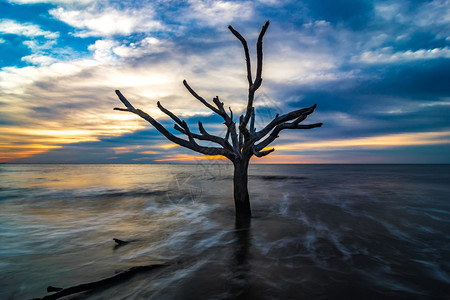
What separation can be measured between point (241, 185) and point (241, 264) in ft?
11.3

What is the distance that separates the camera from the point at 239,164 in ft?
25.4

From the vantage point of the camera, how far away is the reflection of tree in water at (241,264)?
3623 millimetres

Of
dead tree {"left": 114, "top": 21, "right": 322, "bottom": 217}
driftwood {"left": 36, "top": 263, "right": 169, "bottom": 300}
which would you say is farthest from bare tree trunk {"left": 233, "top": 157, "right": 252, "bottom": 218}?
driftwood {"left": 36, "top": 263, "right": 169, "bottom": 300}

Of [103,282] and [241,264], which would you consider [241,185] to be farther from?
[103,282]

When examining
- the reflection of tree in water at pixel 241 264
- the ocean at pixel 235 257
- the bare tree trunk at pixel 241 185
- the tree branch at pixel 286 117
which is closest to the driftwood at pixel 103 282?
the ocean at pixel 235 257

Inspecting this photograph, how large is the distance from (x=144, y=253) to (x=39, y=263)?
225 centimetres

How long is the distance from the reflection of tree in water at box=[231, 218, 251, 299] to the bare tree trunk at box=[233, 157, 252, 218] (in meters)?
1.02

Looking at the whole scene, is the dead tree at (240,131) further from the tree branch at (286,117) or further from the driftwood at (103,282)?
the driftwood at (103,282)

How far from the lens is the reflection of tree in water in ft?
11.9

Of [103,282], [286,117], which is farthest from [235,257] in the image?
[286,117]

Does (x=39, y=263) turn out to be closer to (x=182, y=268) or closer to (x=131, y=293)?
(x=131, y=293)

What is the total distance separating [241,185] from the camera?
7.92 metres

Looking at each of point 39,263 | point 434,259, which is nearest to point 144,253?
point 39,263

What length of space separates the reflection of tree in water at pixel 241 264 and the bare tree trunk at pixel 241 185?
1.02 m
